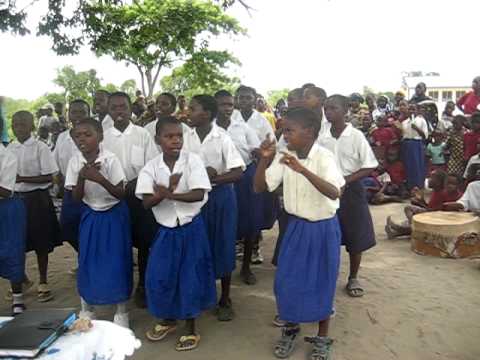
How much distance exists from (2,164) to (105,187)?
0.86 meters

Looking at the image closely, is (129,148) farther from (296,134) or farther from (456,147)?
(456,147)

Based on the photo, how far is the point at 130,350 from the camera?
1752mm

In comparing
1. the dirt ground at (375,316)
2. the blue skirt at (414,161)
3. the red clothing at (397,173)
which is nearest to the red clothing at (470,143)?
the blue skirt at (414,161)

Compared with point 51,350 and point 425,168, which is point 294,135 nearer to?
point 51,350

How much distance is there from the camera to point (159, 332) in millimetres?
3621

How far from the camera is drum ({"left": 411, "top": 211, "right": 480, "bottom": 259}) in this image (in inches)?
213

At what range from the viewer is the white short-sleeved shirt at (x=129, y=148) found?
401cm

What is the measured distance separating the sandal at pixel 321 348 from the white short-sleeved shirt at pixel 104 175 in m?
1.68

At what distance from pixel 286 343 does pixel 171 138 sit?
1.55 metres

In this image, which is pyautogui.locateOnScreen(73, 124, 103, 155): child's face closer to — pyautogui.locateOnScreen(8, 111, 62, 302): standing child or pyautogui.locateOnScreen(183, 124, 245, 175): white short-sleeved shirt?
pyautogui.locateOnScreen(183, 124, 245, 175): white short-sleeved shirt

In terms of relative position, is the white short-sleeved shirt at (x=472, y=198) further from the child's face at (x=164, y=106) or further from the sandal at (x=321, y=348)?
the child's face at (x=164, y=106)

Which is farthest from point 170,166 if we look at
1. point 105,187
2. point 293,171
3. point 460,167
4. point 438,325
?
point 460,167

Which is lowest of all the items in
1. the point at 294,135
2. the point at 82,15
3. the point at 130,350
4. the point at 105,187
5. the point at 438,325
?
the point at 438,325

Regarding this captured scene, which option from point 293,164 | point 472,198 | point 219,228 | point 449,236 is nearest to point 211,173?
point 219,228
